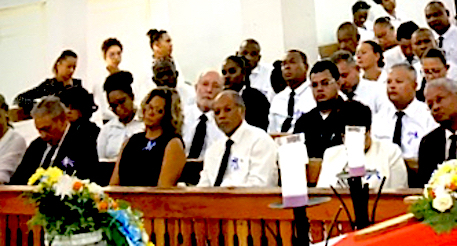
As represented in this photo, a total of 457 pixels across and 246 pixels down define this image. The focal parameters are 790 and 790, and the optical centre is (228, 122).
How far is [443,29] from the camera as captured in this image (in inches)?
288

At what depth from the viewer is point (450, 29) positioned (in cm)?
740

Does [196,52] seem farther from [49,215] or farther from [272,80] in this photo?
[49,215]

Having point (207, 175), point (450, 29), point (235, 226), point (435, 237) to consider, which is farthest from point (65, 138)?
point (450, 29)

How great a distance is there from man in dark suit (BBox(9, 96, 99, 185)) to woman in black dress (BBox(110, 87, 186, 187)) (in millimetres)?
204

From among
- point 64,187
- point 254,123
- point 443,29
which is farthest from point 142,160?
point 443,29

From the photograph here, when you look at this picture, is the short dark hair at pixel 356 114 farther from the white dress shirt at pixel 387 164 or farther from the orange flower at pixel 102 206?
the orange flower at pixel 102 206

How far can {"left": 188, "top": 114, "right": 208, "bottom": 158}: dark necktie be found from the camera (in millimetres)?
5934

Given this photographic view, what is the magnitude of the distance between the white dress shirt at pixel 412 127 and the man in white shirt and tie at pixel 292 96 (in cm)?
98

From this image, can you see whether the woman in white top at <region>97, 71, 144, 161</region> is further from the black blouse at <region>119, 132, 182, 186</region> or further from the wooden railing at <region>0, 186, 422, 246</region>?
the wooden railing at <region>0, 186, 422, 246</region>

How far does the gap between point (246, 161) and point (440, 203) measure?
100 inches

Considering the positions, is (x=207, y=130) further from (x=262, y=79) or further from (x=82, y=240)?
(x=82, y=240)

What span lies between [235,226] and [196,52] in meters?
5.42

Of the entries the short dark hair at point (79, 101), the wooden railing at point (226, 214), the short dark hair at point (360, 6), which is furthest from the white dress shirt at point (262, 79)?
the wooden railing at point (226, 214)

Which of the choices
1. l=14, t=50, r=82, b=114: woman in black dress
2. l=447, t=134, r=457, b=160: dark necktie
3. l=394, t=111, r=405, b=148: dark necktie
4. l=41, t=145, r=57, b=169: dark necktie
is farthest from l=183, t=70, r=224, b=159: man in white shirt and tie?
l=447, t=134, r=457, b=160: dark necktie
